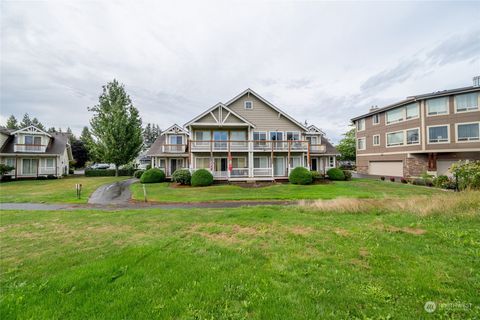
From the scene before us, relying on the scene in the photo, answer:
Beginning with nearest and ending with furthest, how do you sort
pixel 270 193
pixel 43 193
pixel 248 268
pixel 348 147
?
pixel 248 268 → pixel 270 193 → pixel 43 193 → pixel 348 147

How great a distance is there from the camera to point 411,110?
86.4ft

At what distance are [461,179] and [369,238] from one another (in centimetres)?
1167

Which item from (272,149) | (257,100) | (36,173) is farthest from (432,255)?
(36,173)

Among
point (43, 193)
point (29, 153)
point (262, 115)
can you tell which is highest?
point (262, 115)

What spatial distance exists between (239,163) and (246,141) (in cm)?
318

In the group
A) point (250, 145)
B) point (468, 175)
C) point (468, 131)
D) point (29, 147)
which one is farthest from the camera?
point (29, 147)

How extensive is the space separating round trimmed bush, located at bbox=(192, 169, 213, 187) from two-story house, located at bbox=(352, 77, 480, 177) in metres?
26.0

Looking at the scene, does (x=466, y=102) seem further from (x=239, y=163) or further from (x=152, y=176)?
(x=152, y=176)

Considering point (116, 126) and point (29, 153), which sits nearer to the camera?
point (29, 153)

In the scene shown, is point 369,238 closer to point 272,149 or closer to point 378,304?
point 378,304

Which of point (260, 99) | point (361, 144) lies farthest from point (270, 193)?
point (361, 144)

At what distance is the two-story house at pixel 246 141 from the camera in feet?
75.6

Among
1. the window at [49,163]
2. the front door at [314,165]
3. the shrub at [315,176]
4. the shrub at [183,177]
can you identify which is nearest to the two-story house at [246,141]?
the shrub at [315,176]

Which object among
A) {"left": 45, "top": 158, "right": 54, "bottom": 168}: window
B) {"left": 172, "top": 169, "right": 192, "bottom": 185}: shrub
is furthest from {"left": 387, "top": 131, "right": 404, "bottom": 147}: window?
{"left": 45, "top": 158, "right": 54, "bottom": 168}: window
